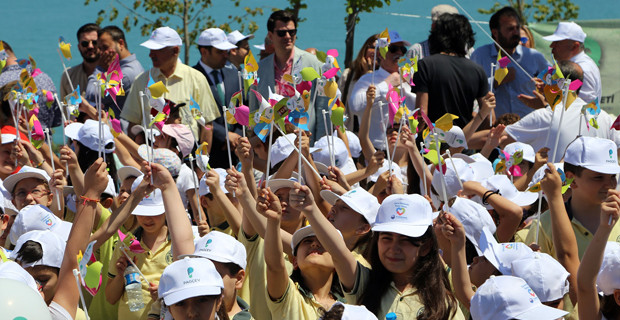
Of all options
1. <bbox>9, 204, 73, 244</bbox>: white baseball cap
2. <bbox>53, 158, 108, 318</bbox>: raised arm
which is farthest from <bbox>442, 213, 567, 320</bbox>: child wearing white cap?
<bbox>9, 204, 73, 244</bbox>: white baseball cap

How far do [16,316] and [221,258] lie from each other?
1866 mm

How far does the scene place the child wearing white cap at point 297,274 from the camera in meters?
4.58

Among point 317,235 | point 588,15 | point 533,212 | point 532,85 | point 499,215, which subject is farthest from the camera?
point 588,15

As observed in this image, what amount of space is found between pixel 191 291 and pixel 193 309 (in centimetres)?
8

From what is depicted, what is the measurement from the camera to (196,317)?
4301mm

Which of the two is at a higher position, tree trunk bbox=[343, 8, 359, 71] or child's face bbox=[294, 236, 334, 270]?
child's face bbox=[294, 236, 334, 270]

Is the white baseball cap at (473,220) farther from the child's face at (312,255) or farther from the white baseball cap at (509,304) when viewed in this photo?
the white baseball cap at (509,304)

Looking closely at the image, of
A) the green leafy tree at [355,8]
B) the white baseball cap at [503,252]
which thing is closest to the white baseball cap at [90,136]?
the white baseball cap at [503,252]

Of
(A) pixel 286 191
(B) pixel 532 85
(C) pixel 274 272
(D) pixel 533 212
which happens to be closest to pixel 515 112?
(B) pixel 532 85

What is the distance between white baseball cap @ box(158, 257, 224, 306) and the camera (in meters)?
4.28

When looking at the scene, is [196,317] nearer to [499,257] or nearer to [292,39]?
[499,257]

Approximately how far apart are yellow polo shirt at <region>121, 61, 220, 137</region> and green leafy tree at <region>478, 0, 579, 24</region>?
676 cm

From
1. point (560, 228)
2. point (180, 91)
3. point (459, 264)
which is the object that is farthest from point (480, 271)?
point (180, 91)

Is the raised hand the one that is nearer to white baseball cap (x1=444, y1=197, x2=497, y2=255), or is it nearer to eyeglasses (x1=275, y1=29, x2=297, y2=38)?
white baseball cap (x1=444, y1=197, x2=497, y2=255)
